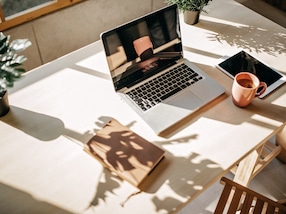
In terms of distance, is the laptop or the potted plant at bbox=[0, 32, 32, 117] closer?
the potted plant at bbox=[0, 32, 32, 117]

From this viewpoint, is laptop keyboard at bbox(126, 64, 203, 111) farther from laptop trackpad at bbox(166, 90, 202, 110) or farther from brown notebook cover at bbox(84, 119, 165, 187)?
brown notebook cover at bbox(84, 119, 165, 187)

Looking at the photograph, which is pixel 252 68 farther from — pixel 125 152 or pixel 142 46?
pixel 125 152

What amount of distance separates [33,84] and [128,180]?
0.58 m

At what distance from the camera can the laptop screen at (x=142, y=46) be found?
4.02 ft

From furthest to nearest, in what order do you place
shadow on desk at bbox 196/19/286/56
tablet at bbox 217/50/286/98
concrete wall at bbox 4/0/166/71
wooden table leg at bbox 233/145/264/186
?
concrete wall at bbox 4/0/166/71 → wooden table leg at bbox 233/145/264/186 → shadow on desk at bbox 196/19/286/56 → tablet at bbox 217/50/286/98

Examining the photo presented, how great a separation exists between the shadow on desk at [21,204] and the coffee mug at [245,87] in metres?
0.73

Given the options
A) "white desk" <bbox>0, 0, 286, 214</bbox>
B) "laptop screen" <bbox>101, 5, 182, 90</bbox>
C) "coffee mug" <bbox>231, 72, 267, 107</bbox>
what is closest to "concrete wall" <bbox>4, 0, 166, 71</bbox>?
"white desk" <bbox>0, 0, 286, 214</bbox>

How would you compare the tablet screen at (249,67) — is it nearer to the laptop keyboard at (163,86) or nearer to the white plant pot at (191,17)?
the laptop keyboard at (163,86)

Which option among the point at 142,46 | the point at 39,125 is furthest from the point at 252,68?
the point at 39,125

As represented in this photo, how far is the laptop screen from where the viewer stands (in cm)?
→ 122

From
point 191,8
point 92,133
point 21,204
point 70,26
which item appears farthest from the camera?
point 70,26

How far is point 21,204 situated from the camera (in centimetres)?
103

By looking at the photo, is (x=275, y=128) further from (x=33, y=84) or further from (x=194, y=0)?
(x=33, y=84)

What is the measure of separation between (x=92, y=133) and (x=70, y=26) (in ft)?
3.65
